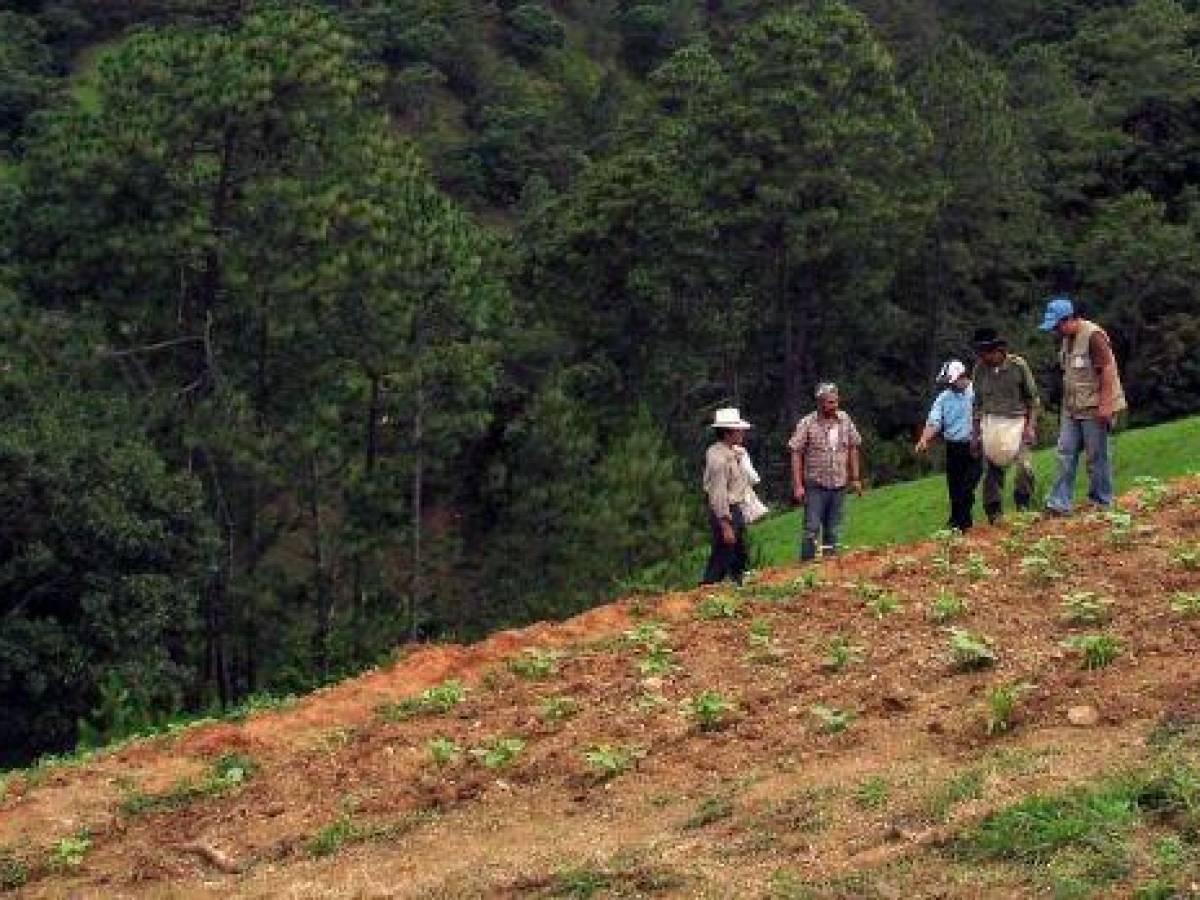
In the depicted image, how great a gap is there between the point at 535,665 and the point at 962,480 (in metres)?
4.56

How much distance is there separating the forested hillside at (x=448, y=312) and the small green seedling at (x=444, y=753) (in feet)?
29.9

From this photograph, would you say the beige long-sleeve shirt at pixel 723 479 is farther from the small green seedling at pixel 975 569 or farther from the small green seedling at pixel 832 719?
the small green seedling at pixel 832 719

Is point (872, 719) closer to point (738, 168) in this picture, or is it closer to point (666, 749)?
point (666, 749)

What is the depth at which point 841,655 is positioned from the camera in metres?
9.55

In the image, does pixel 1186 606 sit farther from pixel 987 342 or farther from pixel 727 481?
pixel 727 481

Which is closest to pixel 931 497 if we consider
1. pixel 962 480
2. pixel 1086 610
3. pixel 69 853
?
pixel 962 480

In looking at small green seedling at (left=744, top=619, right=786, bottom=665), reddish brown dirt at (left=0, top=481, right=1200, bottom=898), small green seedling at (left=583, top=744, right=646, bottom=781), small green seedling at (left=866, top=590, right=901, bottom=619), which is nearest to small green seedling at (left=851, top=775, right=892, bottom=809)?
reddish brown dirt at (left=0, top=481, right=1200, bottom=898)

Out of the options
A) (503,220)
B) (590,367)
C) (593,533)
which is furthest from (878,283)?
(503,220)

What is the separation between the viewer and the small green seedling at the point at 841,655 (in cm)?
949

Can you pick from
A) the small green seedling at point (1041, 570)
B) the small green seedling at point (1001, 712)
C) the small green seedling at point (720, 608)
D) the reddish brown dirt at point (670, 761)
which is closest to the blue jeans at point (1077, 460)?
the reddish brown dirt at point (670, 761)

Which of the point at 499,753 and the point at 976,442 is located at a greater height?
the point at 976,442

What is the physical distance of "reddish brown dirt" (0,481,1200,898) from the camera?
705 centimetres

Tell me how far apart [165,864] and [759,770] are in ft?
9.51

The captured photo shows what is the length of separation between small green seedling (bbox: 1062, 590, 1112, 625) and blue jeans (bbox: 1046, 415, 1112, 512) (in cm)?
334
